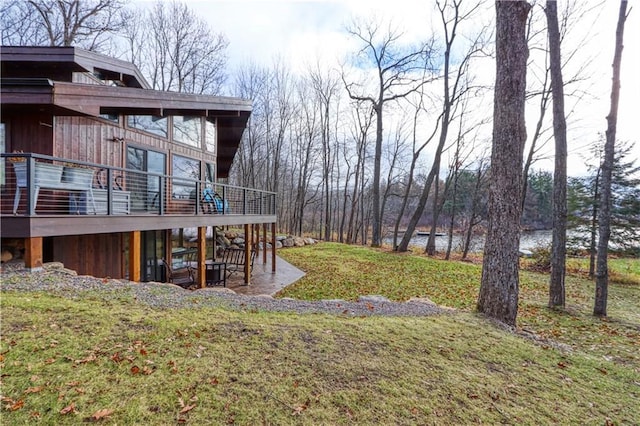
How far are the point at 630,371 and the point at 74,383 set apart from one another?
221 inches

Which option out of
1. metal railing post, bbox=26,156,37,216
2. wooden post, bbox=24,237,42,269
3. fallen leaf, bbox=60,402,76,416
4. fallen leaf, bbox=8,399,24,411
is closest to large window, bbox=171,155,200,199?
wooden post, bbox=24,237,42,269

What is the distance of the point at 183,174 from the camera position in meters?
9.72

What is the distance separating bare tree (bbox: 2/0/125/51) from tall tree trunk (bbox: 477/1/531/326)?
1634 cm

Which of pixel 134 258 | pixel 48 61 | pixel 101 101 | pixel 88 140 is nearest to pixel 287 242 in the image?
pixel 88 140

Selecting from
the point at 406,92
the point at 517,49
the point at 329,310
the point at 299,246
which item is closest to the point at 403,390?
the point at 329,310

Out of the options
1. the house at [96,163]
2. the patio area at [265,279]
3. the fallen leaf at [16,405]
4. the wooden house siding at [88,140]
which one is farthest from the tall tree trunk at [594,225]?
the wooden house siding at [88,140]

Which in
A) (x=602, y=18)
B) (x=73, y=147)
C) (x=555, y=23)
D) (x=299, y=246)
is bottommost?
(x=299, y=246)

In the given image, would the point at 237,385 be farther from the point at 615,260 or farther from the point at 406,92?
the point at 615,260

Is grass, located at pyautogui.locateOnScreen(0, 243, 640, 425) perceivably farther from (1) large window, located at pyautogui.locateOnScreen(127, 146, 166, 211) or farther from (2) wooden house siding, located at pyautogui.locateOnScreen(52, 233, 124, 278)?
(1) large window, located at pyautogui.locateOnScreen(127, 146, 166, 211)

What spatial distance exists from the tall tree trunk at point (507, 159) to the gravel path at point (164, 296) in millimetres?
940

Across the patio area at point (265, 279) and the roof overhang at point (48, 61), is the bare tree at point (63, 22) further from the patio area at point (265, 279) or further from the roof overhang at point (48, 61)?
the patio area at point (265, 279)

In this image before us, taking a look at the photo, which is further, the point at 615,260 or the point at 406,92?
the point at 406,92

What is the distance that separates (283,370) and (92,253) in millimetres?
6738

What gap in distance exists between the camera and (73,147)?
656 centimetres
